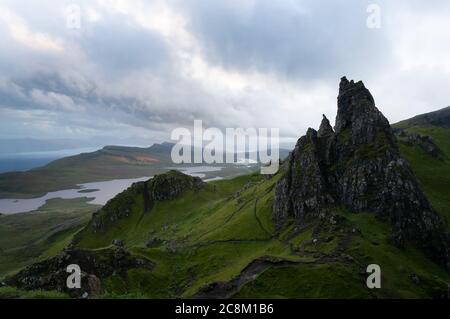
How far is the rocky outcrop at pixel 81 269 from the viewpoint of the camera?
60531 millimetres

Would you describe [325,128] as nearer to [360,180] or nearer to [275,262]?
[360,180]

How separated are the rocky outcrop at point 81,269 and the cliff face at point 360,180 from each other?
47528 millimetres

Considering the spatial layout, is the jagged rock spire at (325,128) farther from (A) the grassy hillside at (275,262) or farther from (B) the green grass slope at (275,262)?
(B) the green grass slope at (275,262)

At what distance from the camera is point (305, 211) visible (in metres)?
98.9

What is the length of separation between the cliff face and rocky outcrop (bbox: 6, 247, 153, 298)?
1871 inches

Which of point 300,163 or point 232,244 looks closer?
point 232,244

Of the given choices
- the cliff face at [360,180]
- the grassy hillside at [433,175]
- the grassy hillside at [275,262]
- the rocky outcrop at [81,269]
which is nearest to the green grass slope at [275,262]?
the grassy hillside at [275,262]

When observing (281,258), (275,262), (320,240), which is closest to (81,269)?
(275,262)

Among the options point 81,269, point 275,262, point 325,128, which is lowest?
point 81,269

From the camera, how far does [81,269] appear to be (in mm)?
70750

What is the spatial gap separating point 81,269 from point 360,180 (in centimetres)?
7065
